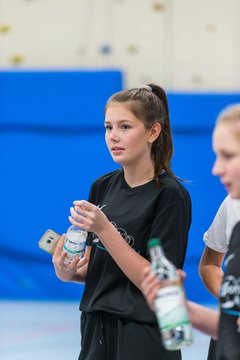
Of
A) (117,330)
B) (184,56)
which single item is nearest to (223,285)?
(117,330)

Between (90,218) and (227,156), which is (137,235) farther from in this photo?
(227,156)

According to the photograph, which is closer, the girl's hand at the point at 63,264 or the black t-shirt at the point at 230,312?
the black t-shirt at the point at 230,312

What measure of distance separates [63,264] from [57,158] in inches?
141

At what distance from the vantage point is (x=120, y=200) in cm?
219

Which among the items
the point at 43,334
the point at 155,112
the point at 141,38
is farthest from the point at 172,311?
the point at 141,38

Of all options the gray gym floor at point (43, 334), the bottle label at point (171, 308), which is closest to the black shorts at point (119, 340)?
the bottle label at point (171, 308)

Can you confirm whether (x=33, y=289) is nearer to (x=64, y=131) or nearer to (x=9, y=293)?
(x=9, y=293)

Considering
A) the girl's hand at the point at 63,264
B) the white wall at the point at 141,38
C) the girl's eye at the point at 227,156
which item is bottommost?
the girl's eye at the point at 227,156

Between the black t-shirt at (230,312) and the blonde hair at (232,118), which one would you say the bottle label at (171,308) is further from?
the blonde hair at (232,118)

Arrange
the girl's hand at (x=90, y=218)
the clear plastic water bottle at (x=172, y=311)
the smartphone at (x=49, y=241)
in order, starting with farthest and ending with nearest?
1. the smartphone at (x=49, y=241)
2. the girl's hand at (x=90, y=218)
3. the clear plastic water bottle at (x=172, y=311)

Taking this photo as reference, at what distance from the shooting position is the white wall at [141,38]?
6.26 m

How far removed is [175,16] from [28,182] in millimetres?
1852

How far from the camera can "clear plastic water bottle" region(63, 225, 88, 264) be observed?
2100 millimetres

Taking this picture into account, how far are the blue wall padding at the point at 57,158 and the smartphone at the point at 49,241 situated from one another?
3271mm
